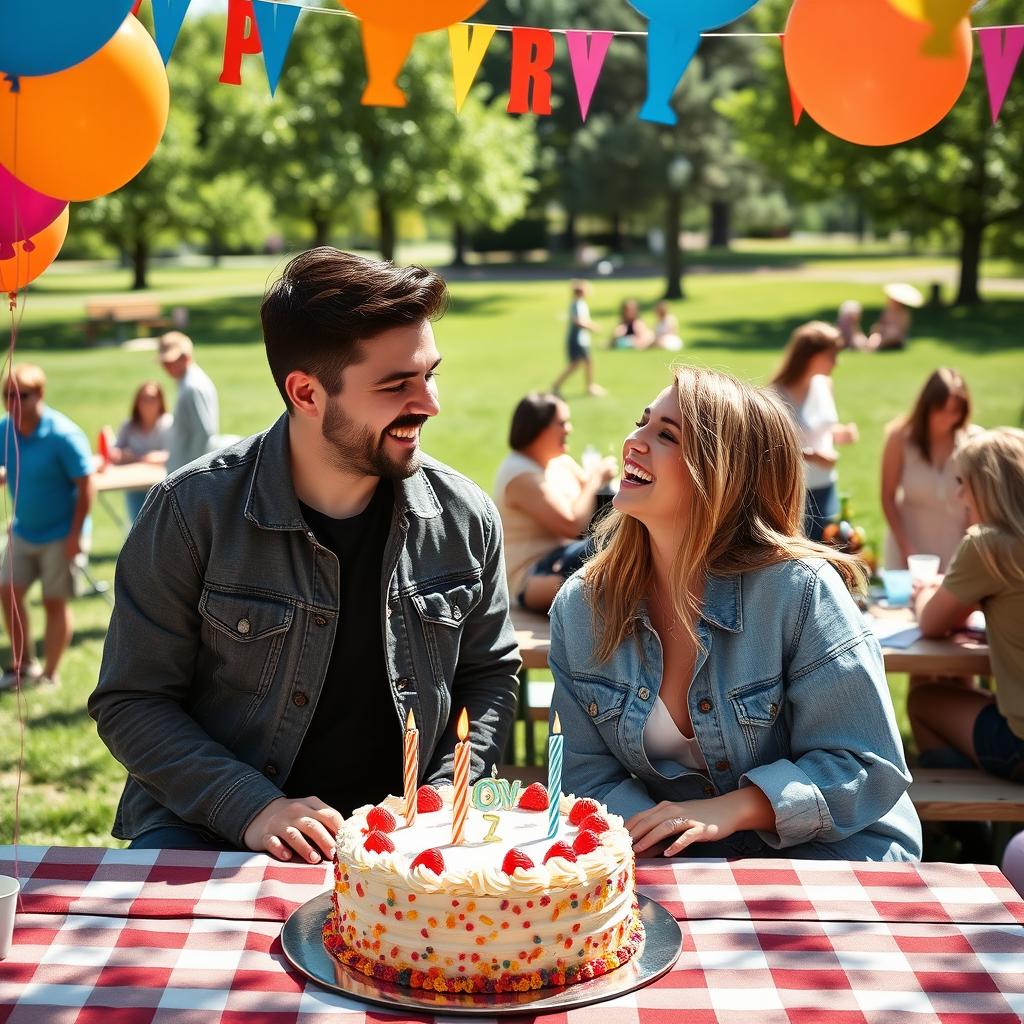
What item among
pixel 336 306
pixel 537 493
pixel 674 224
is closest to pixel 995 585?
pixel 537 493

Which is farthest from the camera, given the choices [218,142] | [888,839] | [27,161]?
[218,142]

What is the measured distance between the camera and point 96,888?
8.27 feet

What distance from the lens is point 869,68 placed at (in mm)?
3301

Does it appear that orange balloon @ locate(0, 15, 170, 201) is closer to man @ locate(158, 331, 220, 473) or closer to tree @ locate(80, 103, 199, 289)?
man @ locate(158, 331, 220, 473)

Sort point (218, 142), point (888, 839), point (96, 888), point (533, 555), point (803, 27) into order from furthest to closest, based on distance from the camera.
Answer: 1. point (218, 142)
2. point (533, 555)
3. point (803, 27)
4. point (888, 839)
5. point (96, 888)

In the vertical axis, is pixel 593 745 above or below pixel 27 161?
below

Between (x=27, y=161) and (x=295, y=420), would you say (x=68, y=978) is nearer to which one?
(x=295, y=420)

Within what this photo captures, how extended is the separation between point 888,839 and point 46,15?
249cm

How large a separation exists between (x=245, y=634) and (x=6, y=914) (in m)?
1.01

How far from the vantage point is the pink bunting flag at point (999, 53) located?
4.00 meters

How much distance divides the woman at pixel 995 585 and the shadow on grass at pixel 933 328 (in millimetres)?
20260

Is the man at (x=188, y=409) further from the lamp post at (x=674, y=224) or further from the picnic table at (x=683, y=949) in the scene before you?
the lamp post at (x=674, y=224)

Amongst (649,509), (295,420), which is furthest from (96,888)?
(649,509)

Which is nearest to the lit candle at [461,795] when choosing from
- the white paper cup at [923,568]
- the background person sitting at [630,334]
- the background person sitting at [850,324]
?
the white paper cup at [923,568]
